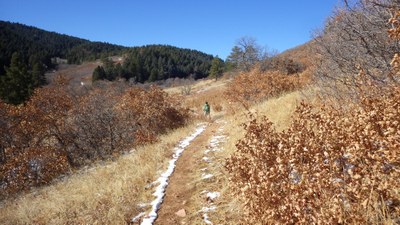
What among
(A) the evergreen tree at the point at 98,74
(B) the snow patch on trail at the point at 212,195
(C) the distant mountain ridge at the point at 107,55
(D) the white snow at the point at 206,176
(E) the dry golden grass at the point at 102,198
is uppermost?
(C) the distant mountain ridge at the point at 107,55

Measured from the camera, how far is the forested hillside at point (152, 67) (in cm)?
7788

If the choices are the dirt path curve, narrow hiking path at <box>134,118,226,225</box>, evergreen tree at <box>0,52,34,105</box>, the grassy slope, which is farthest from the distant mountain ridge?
narrow hiking path at <box>134,118,226,225</box>

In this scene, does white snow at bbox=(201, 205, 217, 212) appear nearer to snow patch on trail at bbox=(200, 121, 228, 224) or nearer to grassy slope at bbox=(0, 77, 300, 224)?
snow patch on trail at bbox=(200, 121, 228, 224)

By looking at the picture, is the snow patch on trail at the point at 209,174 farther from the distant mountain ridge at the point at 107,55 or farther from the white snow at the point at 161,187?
the distant mountain ridge at the point at 107,55

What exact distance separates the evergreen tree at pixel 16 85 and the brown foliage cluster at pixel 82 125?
26.0m

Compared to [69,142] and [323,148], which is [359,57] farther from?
[69,142]

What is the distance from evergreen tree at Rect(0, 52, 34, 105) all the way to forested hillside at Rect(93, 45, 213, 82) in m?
23.5

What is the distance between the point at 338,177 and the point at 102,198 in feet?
19.4

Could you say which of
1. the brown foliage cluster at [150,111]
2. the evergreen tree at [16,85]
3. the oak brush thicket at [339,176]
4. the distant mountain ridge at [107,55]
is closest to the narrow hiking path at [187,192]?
the oak brush thicket at [339,176]

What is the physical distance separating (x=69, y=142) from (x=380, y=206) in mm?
15785

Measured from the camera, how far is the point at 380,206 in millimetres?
3203

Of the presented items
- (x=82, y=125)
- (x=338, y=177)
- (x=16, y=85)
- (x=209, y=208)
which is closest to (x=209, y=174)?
(x=209, y=208)

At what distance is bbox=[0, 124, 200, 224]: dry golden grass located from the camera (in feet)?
22.0

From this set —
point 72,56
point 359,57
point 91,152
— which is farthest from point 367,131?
point 72,56
